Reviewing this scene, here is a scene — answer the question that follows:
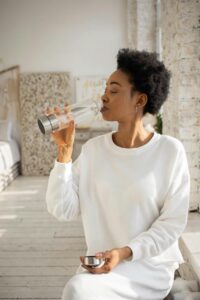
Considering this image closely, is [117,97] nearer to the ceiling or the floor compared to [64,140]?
nearer to the ceiling

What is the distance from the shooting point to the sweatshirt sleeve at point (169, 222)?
4.41ft

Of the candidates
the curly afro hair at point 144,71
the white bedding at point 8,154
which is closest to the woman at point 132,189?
the curly afro hair at point 144,71

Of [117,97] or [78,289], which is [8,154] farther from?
[78,289]

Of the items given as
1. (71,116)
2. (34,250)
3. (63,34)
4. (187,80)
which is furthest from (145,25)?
(71,116)

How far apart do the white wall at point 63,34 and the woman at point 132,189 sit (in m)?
5.41

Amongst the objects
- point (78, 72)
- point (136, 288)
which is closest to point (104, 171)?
point (136, 288)

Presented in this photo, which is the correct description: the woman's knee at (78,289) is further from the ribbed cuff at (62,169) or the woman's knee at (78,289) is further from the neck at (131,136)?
the neck at (131,136)

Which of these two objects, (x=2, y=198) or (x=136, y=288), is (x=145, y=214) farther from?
(x=2, y=198)

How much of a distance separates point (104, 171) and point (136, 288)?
43 cm

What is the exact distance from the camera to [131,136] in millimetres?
1516

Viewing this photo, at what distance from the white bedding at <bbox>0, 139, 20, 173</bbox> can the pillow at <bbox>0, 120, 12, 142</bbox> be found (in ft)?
0.31

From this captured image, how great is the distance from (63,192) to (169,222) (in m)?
0.39

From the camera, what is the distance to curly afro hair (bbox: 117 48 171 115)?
1.44m

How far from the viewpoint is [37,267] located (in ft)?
9.29
